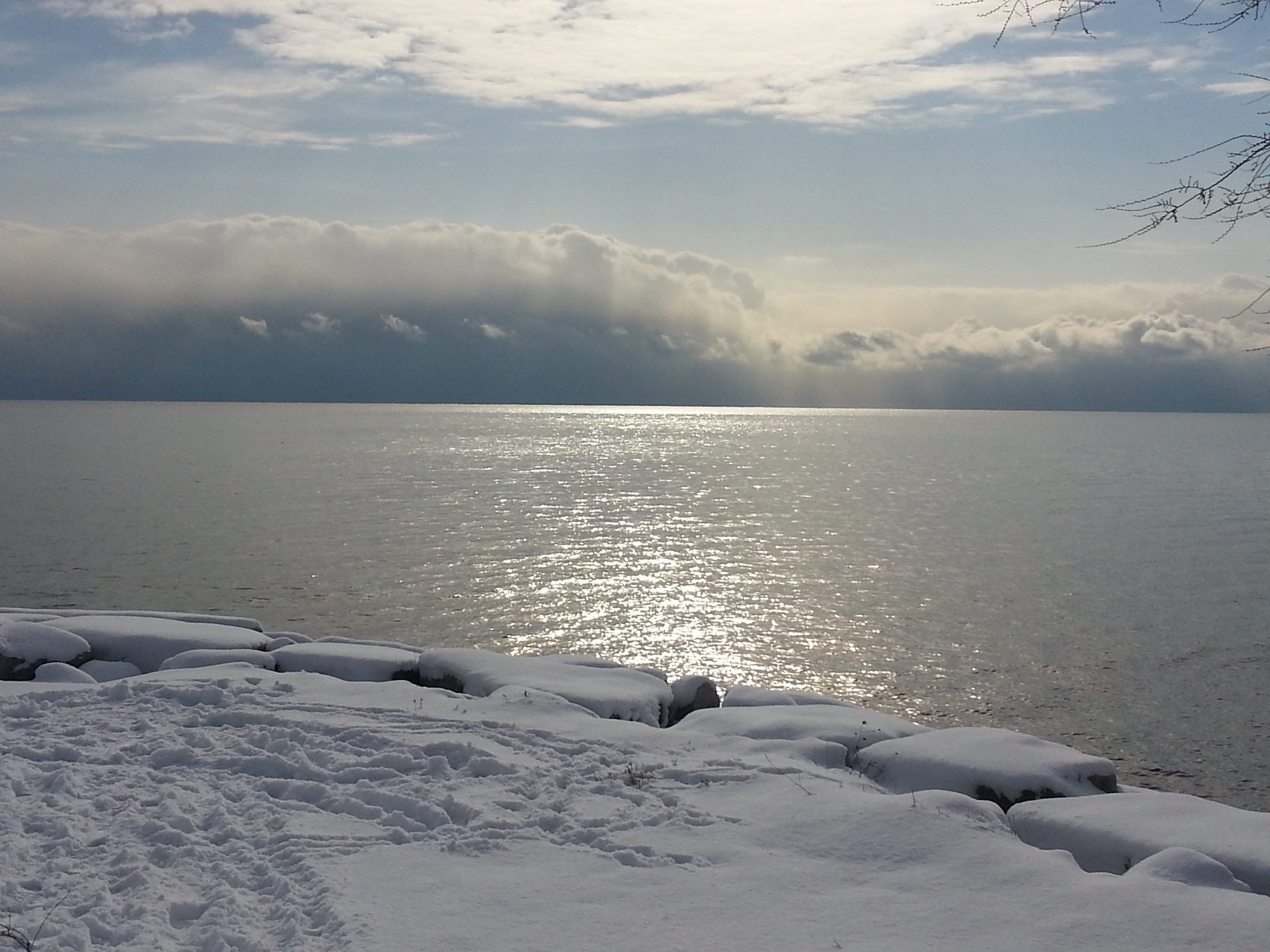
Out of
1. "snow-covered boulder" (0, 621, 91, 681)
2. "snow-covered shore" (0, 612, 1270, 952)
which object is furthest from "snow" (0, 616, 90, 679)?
"snow-covered shore" (0, 612, 1270, 952)

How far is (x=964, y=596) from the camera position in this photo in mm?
24828

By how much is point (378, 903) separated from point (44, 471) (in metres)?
63.7

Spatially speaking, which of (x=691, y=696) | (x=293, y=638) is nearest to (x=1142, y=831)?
(x=691, y=696)

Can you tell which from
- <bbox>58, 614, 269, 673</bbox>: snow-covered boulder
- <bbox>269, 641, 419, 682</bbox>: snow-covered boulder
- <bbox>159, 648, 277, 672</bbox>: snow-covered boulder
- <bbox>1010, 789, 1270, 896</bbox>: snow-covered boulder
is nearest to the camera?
<bbox>1010, 789, 1270, 896</bbox>: snow-covered boulder

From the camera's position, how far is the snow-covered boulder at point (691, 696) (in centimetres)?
1062

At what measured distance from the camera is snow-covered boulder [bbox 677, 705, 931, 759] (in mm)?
8594

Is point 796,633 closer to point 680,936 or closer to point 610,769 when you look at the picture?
point 610,769

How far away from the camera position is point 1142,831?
639 centimetres

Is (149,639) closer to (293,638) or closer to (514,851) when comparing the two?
(293,638)

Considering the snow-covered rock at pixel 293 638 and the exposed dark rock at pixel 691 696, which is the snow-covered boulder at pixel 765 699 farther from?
→ the snow-covered rock at pixel 293 638

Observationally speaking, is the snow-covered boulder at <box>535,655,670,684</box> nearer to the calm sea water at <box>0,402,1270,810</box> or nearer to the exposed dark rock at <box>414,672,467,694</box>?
the exposed dark rock at <box>414,672,467,694</box>

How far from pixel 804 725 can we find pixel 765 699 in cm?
153

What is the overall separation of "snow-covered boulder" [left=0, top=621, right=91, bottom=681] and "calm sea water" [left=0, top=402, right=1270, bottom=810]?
846cm

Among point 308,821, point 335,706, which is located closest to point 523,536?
point 335,706
